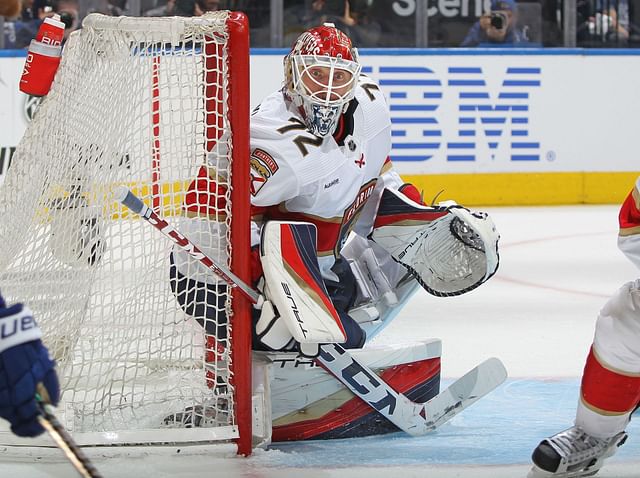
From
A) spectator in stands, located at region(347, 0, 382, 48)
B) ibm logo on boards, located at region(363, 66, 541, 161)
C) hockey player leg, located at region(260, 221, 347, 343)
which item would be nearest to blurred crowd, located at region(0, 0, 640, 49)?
spectator in stands, located at region(347, 0, 382, 48)

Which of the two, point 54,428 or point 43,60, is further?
point 43,60

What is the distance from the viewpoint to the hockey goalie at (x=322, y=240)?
2.49 metres

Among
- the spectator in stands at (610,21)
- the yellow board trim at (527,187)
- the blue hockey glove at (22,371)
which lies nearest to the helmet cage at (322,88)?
the blue hockey glove at (22,371)

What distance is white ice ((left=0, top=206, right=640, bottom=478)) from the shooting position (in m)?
2.43

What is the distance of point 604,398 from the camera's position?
7.72ft

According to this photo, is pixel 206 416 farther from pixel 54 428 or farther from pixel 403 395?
pixel 54 428

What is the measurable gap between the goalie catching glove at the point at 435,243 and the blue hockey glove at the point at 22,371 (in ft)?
4.92

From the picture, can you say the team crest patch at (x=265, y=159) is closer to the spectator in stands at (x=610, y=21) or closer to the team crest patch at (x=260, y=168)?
the team crest patch at (x=260, y=168)

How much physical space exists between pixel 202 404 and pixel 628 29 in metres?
5.30

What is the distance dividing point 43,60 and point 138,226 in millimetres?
716

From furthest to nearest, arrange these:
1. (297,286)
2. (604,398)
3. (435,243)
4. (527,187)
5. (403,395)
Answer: (527,187)
(435,243)
(403,395)
(297,286)
(604,398)

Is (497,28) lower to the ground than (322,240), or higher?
higher

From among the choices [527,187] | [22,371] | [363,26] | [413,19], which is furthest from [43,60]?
[527,187]

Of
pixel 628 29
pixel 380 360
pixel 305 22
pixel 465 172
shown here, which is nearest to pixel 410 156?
pixel 465 172
